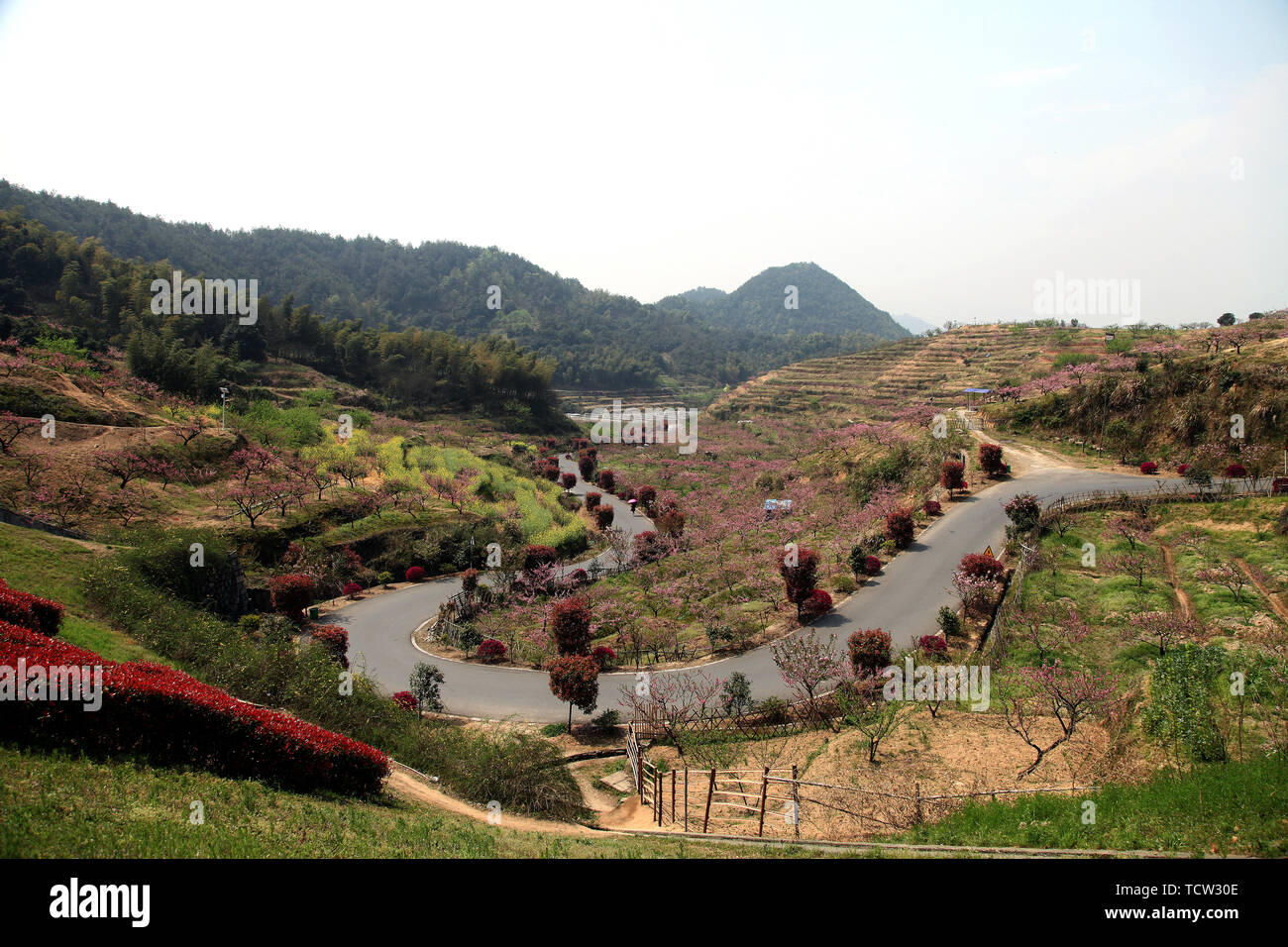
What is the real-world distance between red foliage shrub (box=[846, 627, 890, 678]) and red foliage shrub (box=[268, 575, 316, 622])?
628 inches

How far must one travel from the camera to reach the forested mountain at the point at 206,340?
35.6 meters

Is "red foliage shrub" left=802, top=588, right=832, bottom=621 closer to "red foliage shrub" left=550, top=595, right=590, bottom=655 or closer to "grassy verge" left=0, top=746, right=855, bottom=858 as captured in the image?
"red foliage shrub" left=550, top=595, right=590, bottom=655

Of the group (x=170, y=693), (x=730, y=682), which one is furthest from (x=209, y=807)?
(x=730, y=682)

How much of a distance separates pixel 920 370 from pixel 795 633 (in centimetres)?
4549

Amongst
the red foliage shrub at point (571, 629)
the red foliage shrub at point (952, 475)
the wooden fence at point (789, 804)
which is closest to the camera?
the wooden fence at point (789, 804)

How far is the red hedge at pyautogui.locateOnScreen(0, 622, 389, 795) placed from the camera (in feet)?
21.8

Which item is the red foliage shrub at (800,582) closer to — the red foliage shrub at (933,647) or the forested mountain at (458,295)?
the red foliage shrub at (933,647)

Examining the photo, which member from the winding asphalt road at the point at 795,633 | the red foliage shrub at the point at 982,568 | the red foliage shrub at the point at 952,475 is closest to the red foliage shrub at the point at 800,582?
the winding asphalt road at the point at 795,633

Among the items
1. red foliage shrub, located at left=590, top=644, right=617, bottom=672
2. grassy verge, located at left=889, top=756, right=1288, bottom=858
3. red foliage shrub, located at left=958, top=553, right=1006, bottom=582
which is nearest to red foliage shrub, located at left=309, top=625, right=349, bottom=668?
red foliage shrub, located at left=590, top=644, right=617, bottom=672

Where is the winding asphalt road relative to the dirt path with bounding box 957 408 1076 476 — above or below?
below

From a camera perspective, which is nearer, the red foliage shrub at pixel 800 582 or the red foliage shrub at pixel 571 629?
the red foliage shrub at pixel 571 629

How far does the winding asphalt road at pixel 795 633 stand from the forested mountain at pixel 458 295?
8512 centimetres

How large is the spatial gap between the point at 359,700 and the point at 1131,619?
1682 centimetres
